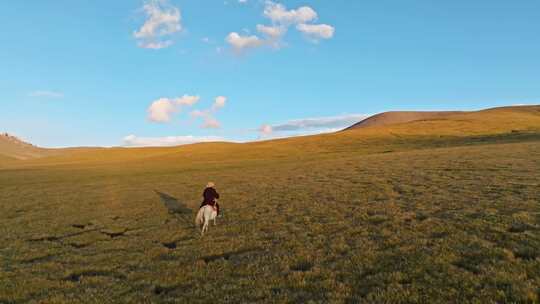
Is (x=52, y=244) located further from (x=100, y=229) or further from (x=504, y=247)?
(x=504, y=247)

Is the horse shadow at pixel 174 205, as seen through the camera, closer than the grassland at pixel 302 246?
No

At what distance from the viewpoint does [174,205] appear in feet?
94.1

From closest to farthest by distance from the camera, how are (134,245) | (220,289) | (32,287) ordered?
(220,289) → (32,287) → (134,245)

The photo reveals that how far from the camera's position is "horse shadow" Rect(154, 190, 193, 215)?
1032 inches

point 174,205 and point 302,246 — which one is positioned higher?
point 302,246

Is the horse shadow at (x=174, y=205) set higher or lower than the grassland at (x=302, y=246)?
lower

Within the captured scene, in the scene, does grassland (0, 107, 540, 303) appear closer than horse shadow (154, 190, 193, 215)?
Yes

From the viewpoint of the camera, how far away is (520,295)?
866 centimetres

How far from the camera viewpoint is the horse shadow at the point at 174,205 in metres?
26.2

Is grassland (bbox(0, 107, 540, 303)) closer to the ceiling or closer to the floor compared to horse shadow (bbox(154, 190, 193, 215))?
closer to the ceiling

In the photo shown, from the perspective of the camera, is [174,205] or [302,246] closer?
[302,246]

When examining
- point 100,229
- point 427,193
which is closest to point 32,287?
point 100,229

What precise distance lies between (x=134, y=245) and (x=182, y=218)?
6.37 m

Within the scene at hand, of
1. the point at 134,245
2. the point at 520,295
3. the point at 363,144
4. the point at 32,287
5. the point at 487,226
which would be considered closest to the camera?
the point at 520,295
